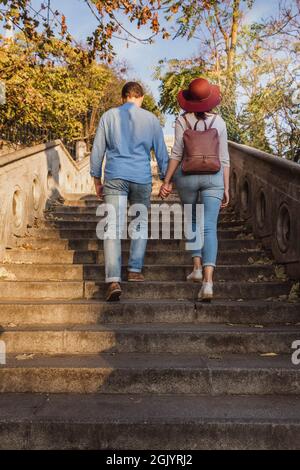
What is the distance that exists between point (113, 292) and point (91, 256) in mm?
1247

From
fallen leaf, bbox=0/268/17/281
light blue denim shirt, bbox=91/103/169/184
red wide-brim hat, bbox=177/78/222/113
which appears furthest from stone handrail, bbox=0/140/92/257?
red wide-brim hat, bbox=177/78/222/113

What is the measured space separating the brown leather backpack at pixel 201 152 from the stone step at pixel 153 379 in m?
1.69

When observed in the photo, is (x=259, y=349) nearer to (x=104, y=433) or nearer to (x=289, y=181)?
(x=104, y=433)

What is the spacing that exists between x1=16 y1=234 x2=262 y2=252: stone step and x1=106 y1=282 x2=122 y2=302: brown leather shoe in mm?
1432

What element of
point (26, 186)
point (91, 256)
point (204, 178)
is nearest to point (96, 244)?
point (91, 256)

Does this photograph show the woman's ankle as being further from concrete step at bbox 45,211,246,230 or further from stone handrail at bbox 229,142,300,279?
concrete step at bbox 45,211,246,230

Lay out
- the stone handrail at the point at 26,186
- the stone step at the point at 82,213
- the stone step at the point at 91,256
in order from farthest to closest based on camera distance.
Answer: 1. the stone step at the point at 82,213
2. the stone handrail at the point at 26,186
3. the stone step at the point at 91,256

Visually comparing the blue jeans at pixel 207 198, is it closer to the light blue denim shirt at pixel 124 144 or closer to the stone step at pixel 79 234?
the light blue denim shirt at pixel 124 144

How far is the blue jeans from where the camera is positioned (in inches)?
154

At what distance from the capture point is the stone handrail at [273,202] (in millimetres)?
4363

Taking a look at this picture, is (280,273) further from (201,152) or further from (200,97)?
(200,97)

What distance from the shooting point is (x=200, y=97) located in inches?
153

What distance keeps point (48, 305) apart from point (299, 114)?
8.08 meters

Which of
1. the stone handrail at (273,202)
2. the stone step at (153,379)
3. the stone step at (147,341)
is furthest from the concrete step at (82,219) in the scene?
the stone step at (153,379)
